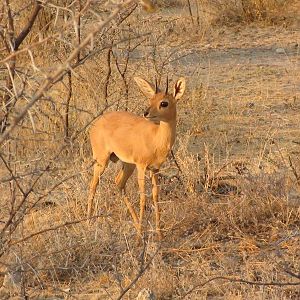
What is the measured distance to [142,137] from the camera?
247 inches

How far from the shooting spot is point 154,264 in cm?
538

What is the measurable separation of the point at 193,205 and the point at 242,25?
793 centimetres

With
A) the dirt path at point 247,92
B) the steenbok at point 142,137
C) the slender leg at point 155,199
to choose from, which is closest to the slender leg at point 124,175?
the steenbok at point 142,137

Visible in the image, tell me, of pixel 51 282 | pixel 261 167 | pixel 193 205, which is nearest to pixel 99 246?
pixel 51 282

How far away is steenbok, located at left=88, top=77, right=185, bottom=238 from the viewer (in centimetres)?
612

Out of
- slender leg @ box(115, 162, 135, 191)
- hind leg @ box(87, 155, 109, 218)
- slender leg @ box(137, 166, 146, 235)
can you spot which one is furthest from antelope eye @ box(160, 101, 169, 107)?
slender leg @ box(115, 162, 135, 191)

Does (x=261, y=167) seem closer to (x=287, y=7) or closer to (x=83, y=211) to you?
(x=83, y=211)

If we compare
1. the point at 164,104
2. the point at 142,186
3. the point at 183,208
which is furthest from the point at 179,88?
the point at 183,208

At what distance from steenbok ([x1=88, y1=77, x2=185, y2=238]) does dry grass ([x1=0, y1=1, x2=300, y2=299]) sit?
5.0 inches

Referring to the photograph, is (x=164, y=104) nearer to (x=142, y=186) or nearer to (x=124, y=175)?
(x=142, y=186)

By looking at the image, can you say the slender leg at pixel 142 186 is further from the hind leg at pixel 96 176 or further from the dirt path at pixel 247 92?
the dirt path at pixel 247 92

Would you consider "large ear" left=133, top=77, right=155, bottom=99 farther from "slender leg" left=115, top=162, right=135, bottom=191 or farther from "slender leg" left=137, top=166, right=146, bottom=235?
"slender leg" left=115, top=162, right=135, bottom=191

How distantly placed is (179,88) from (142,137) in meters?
0.40

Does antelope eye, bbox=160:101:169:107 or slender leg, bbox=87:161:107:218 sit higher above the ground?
antelope eye, bbox=160:101:169:107
